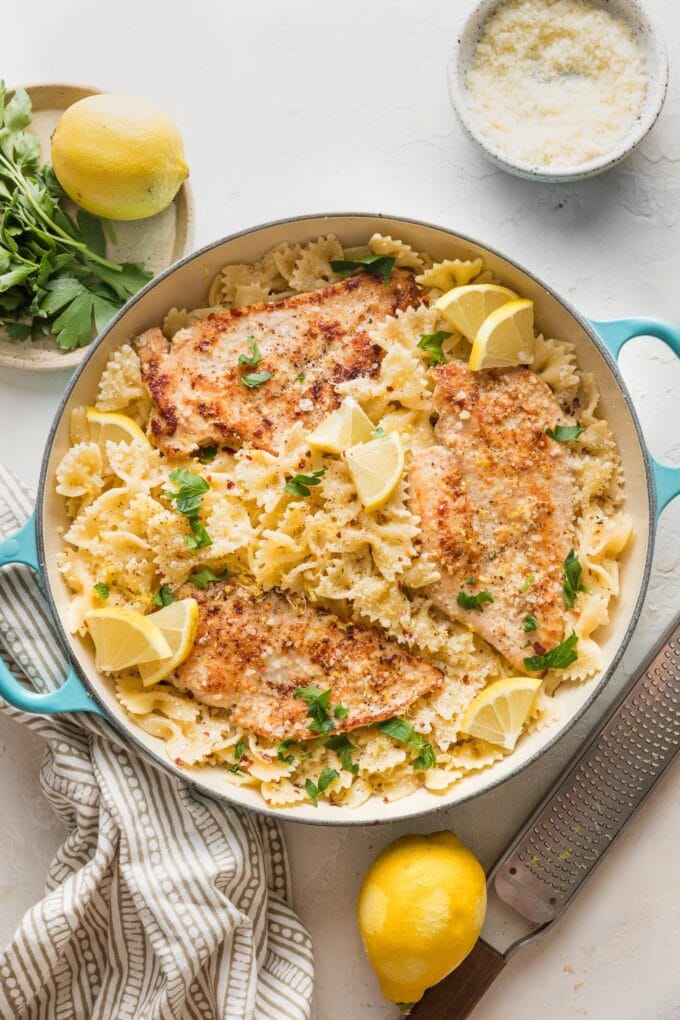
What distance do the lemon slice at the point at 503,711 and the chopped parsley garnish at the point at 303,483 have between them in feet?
3.79

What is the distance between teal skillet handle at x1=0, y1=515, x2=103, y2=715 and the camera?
3.92 m

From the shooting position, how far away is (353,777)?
414 centimetres

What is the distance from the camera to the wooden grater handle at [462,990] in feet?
14.4

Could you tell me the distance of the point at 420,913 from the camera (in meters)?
3.95

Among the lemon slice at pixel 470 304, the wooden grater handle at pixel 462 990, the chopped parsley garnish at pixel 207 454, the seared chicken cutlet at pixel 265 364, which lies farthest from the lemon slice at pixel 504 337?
the wooden grater handle at pixel 462 990

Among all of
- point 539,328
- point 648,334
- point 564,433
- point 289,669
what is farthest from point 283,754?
point 648,334

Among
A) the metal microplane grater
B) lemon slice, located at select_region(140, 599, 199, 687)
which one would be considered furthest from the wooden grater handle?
lemon slice, located at select_region(140, 599, 199, 687)

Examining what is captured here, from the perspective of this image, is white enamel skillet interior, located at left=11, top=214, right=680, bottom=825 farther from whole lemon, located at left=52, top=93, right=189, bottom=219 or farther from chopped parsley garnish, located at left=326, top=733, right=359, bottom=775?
whole lemon, located at left=52, top=93, right=189, bottom=219

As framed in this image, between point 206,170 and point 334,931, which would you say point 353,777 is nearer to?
point 334,931

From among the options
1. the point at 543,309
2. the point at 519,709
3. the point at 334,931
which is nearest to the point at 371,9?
the point at 543,309

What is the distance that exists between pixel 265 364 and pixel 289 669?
135 cm

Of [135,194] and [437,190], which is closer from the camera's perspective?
[135,194]

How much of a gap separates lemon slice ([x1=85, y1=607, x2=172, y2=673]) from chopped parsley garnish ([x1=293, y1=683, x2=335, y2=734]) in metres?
0.61

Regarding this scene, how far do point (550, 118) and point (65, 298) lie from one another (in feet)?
7.93
